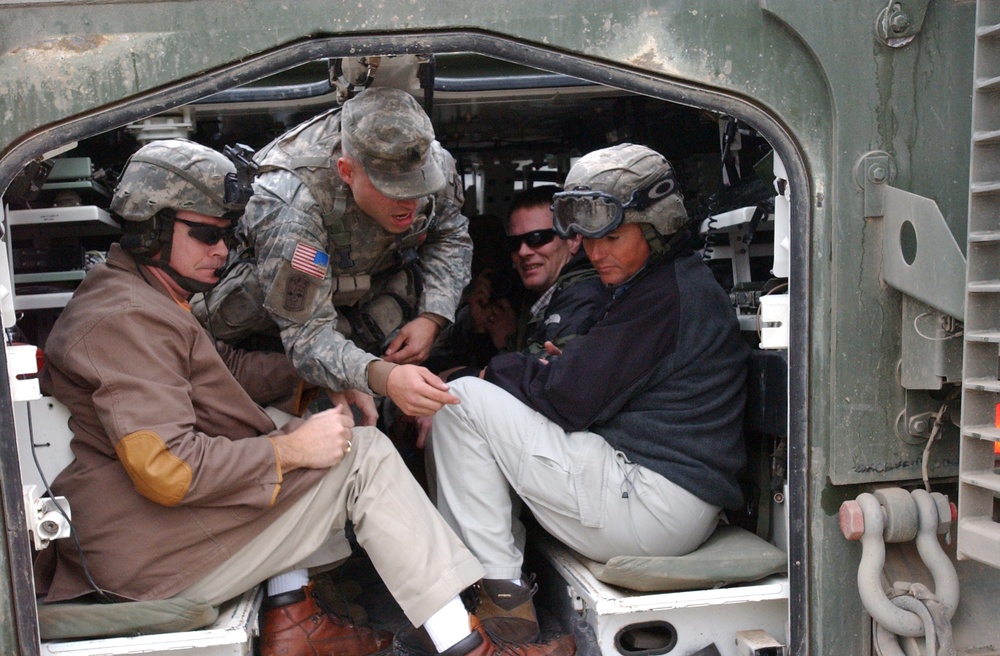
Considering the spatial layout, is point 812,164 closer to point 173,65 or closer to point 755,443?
point 755,443

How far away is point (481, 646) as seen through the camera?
96.9 inches

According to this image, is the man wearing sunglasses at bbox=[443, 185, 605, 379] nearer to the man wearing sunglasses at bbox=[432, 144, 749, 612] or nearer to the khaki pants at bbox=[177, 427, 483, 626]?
the man wearing sunglasses at bbox=[432, 144, 749, 612]

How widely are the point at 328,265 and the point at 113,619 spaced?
1252mm

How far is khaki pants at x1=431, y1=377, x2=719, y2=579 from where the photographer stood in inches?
104

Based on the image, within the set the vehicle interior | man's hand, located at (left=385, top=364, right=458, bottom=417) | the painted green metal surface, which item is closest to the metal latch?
the painted green metal surface

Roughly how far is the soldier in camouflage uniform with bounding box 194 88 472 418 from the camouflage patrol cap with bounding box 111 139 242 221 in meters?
0.39

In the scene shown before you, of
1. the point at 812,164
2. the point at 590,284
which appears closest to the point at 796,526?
the point at 812,164

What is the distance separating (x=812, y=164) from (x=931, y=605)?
1099 mm

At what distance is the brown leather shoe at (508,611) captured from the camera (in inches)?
105

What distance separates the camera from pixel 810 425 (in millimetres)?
2291

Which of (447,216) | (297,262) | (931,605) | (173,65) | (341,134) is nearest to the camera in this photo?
(173,65)

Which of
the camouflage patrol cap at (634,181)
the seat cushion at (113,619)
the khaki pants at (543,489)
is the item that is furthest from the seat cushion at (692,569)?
the seat cushion at (113,619)

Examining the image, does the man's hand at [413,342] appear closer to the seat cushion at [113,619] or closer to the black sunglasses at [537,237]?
the black sunglasses at [537,237]

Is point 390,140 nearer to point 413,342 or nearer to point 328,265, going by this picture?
point 328,265
